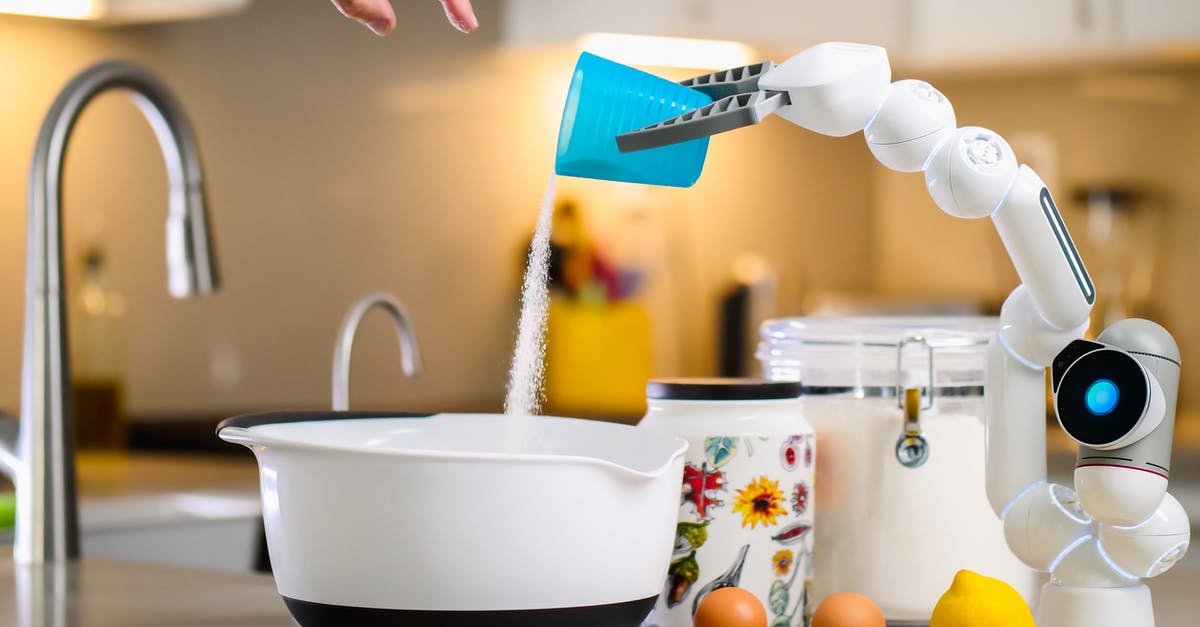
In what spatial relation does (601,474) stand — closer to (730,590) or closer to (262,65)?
(730,590)

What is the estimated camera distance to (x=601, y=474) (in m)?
0.56

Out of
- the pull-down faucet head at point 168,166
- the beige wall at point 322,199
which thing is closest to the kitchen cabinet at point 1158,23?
the beige wall at point 322,199

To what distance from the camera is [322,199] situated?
7.73 ft

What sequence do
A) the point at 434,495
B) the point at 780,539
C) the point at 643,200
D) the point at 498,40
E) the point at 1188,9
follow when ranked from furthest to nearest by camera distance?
1. the point at 643,200
2. the point at 498,40
3. the point at 1188,9
4. the point at 780,539
5. the point at 434,495

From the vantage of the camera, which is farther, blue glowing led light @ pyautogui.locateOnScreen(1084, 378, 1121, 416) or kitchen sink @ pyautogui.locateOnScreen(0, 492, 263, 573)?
kitchen sink @ pyautogui.locateOnScreen(0, 492, 263, 573)

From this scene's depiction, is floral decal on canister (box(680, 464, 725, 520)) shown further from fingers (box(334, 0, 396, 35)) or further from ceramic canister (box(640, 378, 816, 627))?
fingers (box(334, 0, 396, 35))

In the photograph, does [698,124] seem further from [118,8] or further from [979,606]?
[118,8]

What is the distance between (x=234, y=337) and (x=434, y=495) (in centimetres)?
178

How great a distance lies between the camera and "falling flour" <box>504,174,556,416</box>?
2.17 feet

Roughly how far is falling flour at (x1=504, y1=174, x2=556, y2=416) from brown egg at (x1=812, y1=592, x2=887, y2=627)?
0.60ft

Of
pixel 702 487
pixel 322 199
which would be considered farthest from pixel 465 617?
pixel 322 199

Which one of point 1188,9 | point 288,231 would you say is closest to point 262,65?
point 288,231

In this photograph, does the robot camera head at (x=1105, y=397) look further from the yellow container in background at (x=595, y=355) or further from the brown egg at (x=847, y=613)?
the yellow container in background at (x=595, y=355)

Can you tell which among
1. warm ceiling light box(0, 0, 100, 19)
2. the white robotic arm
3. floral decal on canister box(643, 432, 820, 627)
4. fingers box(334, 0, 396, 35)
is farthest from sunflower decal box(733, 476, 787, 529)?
warm ceiling light box(0, 0, 100, 19)
